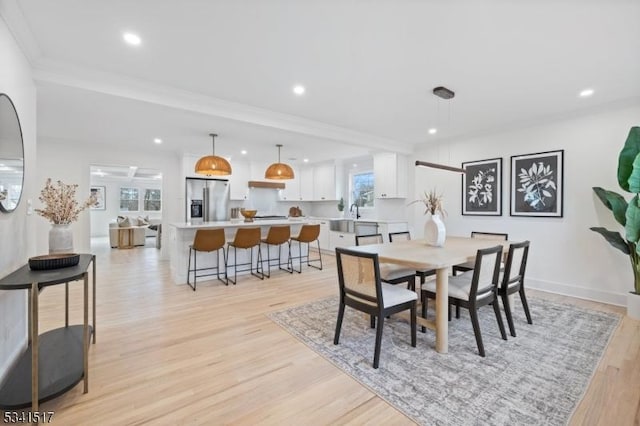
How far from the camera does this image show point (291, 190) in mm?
8195

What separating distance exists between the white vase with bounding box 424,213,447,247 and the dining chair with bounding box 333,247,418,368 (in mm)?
964

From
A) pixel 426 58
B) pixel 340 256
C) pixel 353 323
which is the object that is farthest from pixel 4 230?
pixel 426 58

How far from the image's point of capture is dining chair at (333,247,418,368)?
219 cm

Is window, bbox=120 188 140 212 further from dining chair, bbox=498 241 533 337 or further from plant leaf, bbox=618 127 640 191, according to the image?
plant leaf, bbox=618 127 640 191

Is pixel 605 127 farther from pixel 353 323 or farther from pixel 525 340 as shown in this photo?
pixel 353 323

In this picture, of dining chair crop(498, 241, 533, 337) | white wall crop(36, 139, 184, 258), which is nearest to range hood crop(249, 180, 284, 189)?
white wall crop(36, 139, 184, 258)

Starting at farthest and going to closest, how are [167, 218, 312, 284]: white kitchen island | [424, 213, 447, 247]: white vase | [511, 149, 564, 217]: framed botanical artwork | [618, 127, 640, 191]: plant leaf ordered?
[167, 218, 312, 284]: white kitchen island
[511, 149, 564, 217]: framed botanical artwork
[424, 213, 447, 247]: white vase
[618, 127, 640, 191]: plant leaf

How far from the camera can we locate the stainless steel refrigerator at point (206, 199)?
6.44m

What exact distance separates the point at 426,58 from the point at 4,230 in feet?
11.2

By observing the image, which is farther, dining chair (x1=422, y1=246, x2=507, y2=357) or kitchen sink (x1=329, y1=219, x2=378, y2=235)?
kitchen sink (x1=329, y1=219, x2=378, y2=235)

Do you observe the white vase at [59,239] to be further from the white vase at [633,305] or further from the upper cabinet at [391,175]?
the white vase at [633,305]

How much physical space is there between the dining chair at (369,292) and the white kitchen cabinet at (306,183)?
566 cm

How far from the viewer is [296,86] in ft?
10.0

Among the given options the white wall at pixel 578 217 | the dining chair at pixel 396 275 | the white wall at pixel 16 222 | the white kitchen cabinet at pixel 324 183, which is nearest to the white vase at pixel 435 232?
the dining chair at pixel 396 275
